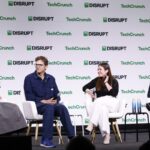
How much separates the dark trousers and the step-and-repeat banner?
83.4 inches

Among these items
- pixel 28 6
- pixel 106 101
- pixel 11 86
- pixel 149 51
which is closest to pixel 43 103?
pixel 106 101

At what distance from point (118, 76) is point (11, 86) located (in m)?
2.03

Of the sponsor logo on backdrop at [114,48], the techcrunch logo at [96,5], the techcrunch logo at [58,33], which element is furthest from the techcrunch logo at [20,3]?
the sponsor logo on backdrop at [114,48]

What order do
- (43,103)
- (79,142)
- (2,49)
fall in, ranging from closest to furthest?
(79,142)
(43,103)
(2,49)

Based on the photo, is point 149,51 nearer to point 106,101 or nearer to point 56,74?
point 56,74

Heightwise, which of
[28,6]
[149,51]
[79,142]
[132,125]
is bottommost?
[132,125]

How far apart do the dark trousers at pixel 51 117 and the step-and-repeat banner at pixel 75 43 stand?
2.12 meters

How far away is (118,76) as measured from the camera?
9.80 m

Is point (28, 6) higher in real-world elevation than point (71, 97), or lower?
higher

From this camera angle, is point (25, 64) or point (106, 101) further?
point (25, 64)

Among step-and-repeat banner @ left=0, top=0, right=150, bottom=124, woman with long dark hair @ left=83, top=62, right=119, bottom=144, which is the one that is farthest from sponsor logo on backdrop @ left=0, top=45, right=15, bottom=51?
woman with long dark hair @ left=83, top=62, right=119, bottom=144

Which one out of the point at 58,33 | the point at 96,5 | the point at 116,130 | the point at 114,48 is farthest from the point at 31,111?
the point at 96,5

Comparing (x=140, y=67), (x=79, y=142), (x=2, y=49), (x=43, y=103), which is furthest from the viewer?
(x=140, y=67)

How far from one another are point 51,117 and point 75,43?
276 cm
